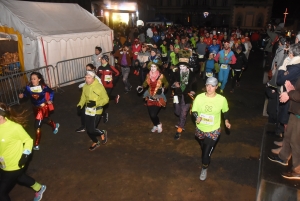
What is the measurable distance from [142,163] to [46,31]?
26.2ft

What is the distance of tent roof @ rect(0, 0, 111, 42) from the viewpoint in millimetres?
10594

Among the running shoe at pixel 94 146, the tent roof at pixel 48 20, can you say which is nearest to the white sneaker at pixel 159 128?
the running shoe at pixel 94 146

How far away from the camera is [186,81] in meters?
6.61

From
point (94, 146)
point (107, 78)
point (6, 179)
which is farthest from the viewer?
point (107, 78)

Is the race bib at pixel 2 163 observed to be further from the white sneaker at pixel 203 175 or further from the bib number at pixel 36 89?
the white sneaker at pixel 203 175

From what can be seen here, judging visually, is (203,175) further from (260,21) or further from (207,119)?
(260,21)

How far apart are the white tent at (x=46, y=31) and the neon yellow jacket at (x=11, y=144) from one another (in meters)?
7.62

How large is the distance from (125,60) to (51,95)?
179 inches

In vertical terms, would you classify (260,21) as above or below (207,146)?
above

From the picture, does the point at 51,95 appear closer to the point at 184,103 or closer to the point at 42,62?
the point at 184,103

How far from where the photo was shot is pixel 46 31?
35.7 feet

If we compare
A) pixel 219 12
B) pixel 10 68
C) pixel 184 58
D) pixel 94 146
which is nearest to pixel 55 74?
pixel 10 68

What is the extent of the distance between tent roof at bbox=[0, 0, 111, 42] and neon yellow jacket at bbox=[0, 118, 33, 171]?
7655 millimetres

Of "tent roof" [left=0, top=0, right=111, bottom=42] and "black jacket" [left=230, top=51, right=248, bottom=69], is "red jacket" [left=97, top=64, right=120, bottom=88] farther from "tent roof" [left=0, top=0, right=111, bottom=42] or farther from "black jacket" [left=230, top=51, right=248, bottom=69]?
"black jacket" [left=230, top=51, right=248, bottom=69]
